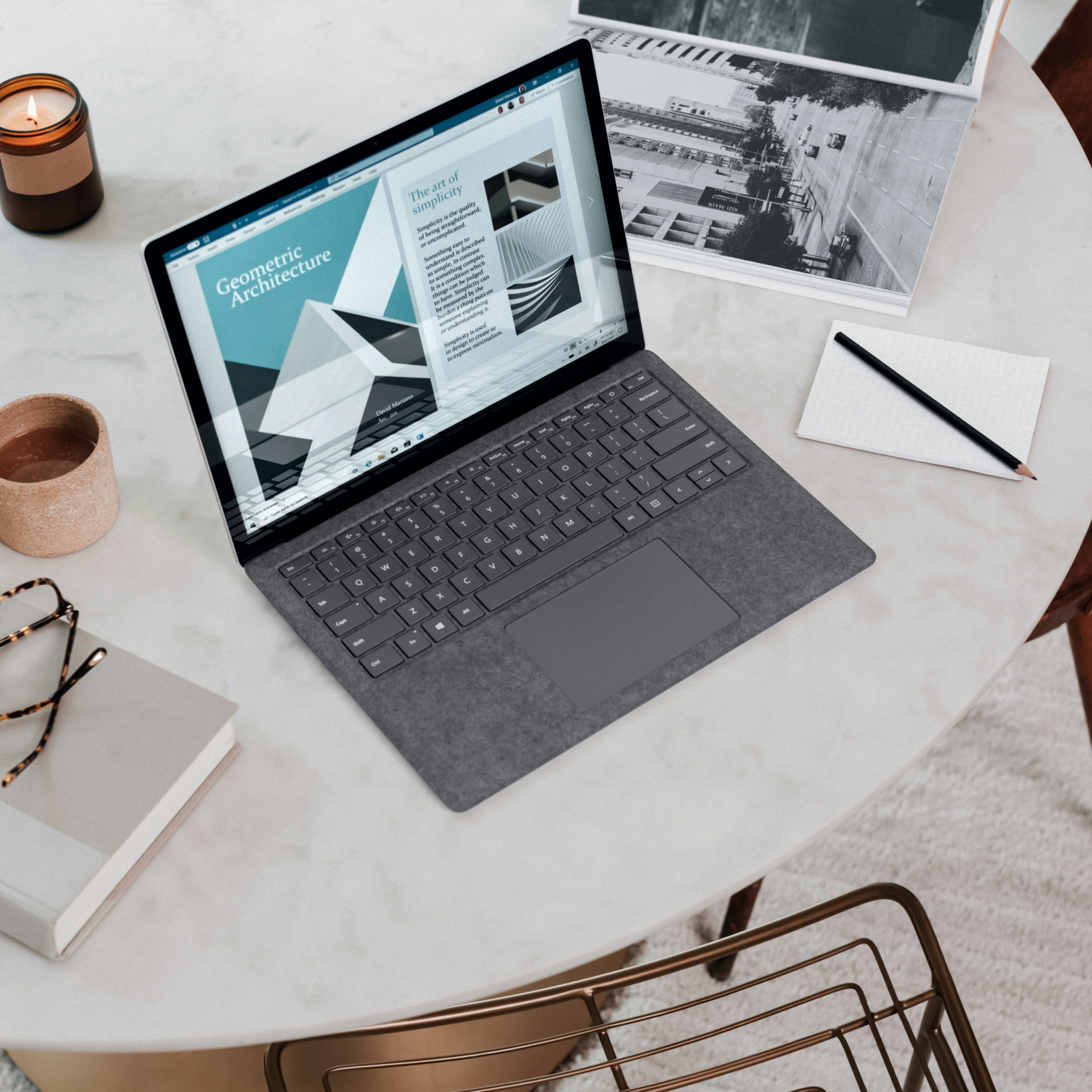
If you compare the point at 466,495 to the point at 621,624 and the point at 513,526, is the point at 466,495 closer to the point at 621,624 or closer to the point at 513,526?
the point at 513,526

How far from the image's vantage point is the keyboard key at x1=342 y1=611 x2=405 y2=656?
851mm

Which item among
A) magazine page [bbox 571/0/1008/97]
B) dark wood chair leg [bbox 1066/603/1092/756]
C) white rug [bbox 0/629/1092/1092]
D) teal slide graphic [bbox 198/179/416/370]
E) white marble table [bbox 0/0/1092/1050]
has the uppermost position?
teal slide graphic [bbox 198/179/416/370]

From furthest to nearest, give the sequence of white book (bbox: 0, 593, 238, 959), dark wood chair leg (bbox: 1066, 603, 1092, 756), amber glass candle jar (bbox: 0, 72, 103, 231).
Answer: dark wood chair leg (bbox: 1066, 603, 1092, 756), amber glass candle jar (bbox: 0, 72, 103, 231), white book (bbox: 0, 593, 238, 959)

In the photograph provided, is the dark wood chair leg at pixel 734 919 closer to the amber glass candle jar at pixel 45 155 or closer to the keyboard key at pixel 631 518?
the keyboard key at pixel 631 518

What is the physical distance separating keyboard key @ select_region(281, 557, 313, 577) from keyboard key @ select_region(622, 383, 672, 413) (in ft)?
0.93

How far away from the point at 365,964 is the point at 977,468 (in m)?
0.60

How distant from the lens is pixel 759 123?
3.94ft

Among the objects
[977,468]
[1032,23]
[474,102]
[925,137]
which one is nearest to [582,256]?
[474,102]

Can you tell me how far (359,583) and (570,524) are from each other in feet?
0.54

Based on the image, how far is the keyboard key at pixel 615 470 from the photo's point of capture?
3.11ft

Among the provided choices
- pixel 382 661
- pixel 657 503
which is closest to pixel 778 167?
pixel 657 503

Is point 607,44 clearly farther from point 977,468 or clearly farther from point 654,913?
point 654,913

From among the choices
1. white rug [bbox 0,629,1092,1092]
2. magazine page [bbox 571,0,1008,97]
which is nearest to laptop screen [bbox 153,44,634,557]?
magazine page [bbox 571,0,1008,97]

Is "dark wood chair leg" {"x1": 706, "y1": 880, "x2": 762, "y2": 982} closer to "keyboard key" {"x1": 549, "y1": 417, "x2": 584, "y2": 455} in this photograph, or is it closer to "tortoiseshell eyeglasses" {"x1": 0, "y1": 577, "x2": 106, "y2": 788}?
"keyboard key" {"x1": 549, "y1": 417, "x2": 584, "y2": 455}
